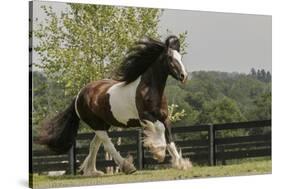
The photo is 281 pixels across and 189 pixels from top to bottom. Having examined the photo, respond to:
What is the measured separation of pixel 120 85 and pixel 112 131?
1.57 ft

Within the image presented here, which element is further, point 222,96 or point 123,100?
point 222,96

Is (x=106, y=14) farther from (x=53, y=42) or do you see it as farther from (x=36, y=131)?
(x=36, y=131)

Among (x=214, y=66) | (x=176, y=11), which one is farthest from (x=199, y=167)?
(x=176, y=11)

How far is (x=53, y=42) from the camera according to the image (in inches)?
326

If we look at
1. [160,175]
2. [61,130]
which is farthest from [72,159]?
[160,175]

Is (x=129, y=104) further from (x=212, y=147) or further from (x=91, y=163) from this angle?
(x=212, y=147)

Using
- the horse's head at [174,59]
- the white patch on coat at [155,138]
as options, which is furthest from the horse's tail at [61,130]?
the horse's head at [174,59]

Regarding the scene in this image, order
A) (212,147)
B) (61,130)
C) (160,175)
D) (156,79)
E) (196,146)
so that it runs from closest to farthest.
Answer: (61,130), (156,79), (160,175), (196,146), (212,147)

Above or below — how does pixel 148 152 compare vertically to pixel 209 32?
below

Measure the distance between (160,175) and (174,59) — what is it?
1227 mm

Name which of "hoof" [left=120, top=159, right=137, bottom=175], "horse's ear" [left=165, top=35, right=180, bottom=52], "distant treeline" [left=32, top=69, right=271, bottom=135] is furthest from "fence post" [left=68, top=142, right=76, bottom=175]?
"horse's ear" [left=165, top=35, right=180, bottom=52]

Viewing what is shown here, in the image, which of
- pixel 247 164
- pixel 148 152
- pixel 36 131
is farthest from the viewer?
pixel 247 164

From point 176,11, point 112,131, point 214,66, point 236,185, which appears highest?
point 176,11

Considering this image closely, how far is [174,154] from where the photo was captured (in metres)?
8.92
